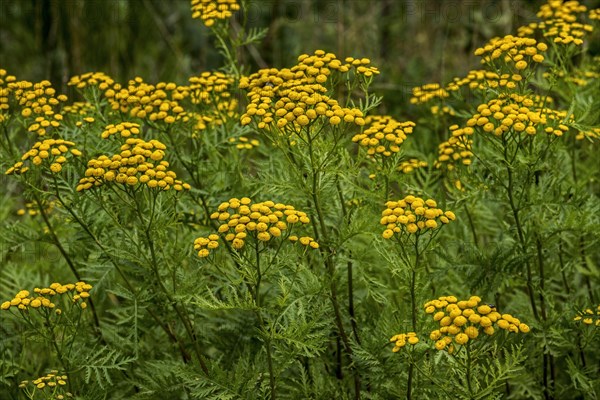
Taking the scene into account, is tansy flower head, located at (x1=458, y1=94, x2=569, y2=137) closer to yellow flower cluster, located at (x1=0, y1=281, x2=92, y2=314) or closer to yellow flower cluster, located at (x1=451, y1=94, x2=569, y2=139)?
yellow flower cluster, located at (x1=451, y1=94, x2=569, y2=139)

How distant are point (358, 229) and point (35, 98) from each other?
5.73 feet

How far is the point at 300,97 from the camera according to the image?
3.25 m

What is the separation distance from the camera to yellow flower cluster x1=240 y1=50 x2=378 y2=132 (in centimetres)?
318

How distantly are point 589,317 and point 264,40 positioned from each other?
7135mm

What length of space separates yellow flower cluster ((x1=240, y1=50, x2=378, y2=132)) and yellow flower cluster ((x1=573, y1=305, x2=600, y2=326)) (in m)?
1.34

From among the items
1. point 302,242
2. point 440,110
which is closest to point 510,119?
point 302,242

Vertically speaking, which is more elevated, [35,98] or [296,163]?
[35,98]

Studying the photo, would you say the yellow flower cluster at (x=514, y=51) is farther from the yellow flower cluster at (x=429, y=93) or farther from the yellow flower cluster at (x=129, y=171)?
the yellow flower cluster at (x=129, y=171)

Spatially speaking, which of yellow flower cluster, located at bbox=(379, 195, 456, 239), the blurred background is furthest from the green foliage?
the blurred background

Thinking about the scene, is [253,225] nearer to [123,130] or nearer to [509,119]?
[123,130]

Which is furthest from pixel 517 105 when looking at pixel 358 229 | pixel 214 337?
pixel 214 337

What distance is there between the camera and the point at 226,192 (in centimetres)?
404

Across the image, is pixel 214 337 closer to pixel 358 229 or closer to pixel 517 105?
pixel 358 229

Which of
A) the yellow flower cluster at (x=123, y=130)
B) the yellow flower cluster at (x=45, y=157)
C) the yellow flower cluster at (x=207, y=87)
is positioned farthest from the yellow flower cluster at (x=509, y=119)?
the yellow flower cluster at (x=45, y=157)
